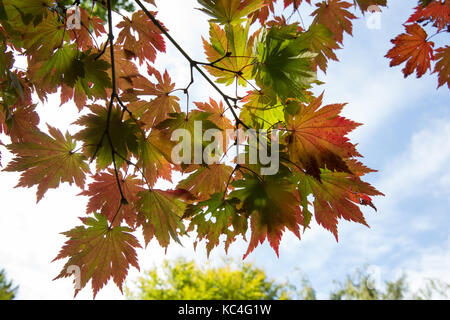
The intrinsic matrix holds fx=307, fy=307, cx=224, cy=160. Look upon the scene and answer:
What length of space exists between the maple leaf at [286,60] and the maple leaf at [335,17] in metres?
1.02

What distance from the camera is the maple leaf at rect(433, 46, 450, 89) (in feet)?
7.07

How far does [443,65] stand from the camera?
2184 millimetres

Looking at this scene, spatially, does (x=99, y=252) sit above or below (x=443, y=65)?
below

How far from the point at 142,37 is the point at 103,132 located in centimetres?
74

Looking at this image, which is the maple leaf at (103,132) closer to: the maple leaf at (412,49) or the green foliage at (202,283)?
the maple leaf at (412,49)

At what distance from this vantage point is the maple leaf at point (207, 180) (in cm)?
117

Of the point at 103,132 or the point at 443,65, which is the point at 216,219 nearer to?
the point at 103,132

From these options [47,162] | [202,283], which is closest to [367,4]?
[47,162]

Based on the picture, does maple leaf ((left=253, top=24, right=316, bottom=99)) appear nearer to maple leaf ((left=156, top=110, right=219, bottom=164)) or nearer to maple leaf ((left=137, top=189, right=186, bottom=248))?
maple leaf ((left=156, top=110, right=219, bottom=164))

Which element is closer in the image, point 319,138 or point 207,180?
point 319,138

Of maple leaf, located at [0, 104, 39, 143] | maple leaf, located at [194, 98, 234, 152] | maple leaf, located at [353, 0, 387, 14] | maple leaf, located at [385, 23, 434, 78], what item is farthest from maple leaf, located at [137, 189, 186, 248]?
maple leaf, located at [385, 23, 434, 78]

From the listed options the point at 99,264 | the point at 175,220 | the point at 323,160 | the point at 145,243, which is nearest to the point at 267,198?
the point at 323,160

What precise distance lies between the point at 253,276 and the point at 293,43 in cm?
1568

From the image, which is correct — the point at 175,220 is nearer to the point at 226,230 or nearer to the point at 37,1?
the point at 226,230
